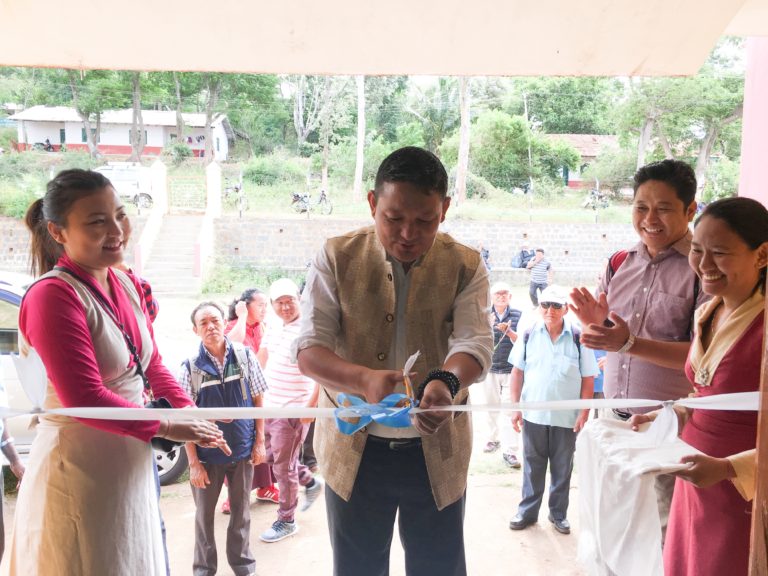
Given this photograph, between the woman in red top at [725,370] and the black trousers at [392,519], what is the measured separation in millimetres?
724

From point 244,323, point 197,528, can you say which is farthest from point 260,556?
point 244,323

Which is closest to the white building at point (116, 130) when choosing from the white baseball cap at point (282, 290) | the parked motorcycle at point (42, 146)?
the parked motorcycle at point (42, 146)

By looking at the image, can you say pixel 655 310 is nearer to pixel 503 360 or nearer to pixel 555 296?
pixel 555 296


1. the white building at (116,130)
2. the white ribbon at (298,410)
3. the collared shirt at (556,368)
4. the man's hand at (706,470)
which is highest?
the white building at (116,130)

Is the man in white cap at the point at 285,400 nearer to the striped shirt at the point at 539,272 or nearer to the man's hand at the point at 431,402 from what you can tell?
the man's hand at the point at 431,402

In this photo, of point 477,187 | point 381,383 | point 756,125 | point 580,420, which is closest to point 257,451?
point 580,420

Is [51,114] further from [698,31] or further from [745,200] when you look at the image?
[745,200]

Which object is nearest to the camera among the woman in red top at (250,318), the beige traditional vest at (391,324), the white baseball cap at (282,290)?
the beige traditional vest at (391,324)

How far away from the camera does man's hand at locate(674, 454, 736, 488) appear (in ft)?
5.92

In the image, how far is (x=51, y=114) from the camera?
573 inches

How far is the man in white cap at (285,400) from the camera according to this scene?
4406 millimetres

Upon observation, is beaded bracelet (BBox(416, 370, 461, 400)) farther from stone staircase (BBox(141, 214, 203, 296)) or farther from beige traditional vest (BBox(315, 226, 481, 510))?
stone staircase (BBox(141, 214, 203, 296))

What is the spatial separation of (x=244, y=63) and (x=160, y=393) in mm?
2217

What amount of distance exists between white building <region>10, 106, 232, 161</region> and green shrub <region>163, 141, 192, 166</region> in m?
0.12
